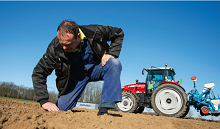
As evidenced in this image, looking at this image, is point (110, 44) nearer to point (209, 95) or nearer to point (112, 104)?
point (112, 104)

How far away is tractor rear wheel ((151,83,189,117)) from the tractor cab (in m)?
0.94

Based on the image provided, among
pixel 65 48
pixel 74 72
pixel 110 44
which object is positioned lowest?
pixel 74 72

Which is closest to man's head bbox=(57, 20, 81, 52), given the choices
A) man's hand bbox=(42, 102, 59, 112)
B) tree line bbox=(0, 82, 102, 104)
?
man's hand bbox=(42, 102, 59, 112)

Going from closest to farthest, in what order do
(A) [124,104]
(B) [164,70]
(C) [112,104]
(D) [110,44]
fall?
(C) [112,104] → (D) [110,44] → (B) [164,70] → (A) [124,104]

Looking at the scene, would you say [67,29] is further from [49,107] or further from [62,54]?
[49,107]

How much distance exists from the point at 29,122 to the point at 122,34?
1.94 meters

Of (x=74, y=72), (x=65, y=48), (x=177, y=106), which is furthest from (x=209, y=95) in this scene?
(x=65, y=48)

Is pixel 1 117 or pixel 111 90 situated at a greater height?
pixel 111 90

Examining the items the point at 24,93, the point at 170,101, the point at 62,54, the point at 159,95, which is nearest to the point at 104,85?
the point at 62,54

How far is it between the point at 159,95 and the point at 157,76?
52.6 inches

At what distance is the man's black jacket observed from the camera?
2.31 metres

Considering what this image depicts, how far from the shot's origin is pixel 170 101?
607 cm

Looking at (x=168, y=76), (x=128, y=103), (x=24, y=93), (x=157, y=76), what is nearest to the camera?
(x=168, y=76)

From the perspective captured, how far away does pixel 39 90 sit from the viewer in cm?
231
